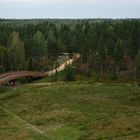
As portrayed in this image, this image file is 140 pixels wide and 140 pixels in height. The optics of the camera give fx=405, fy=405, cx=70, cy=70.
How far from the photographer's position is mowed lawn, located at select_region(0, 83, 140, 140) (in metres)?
39.1

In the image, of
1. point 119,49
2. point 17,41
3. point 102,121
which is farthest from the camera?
point 17,41

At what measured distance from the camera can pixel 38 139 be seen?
37.2m

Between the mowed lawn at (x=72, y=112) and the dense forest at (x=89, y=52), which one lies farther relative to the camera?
the dense forest at (x=89, y=52)

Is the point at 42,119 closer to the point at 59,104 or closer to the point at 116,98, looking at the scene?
the point at 59,104

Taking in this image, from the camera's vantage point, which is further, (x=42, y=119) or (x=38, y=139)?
(x=42, y=119)

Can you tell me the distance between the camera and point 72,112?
48.2m

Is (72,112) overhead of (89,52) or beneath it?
beneath

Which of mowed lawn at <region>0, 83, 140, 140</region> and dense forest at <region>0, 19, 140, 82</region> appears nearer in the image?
mowed lawn at <region>0, 83, 140, 140</region>

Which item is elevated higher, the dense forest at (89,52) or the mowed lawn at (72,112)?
the dense forest at (89,52)

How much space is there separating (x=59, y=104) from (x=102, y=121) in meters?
10.8

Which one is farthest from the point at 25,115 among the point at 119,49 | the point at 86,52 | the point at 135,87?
the point at 86,52

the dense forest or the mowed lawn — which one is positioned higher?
the dense forest

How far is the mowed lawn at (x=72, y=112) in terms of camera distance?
1539 inches

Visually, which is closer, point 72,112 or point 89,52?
point 72,112
